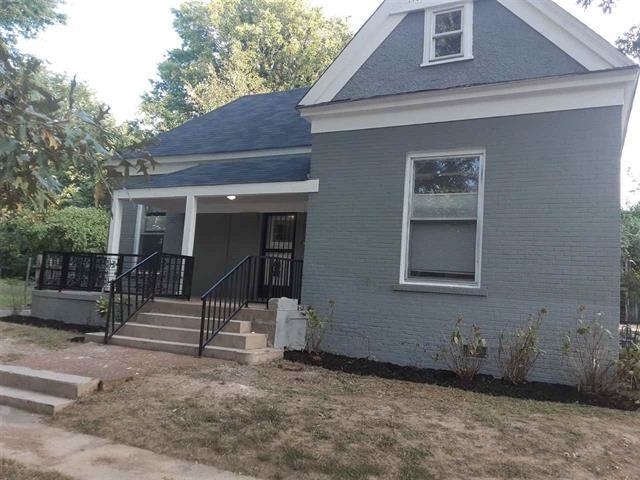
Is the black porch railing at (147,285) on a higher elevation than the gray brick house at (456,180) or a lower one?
lower

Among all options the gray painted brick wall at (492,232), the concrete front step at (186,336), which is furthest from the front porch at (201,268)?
the gray painted brick wall at (492,232)

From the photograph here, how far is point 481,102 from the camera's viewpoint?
7617 millimetres

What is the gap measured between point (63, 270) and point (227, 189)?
3952 mm

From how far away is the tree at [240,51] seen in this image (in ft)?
93.1

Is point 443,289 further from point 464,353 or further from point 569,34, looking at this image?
point 569,34

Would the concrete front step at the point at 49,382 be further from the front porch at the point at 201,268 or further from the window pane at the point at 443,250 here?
the window pane at the point at 443,250

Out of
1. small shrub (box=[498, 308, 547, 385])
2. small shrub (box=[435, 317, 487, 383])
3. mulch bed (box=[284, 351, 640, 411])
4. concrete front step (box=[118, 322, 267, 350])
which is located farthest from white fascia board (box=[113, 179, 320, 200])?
small shrub (box=[498, 308, 547, 385])

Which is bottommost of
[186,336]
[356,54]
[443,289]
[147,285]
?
[186,336]

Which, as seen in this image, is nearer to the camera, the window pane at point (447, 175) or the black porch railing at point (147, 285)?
the window pane at point (447, 175)

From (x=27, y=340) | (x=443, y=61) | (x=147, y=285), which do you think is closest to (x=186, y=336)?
(x=147, y=285)

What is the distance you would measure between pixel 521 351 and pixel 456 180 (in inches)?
103

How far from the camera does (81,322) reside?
1027cm

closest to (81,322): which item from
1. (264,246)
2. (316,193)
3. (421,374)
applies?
(264,246)

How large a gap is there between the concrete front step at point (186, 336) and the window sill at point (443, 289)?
216 centimetres
